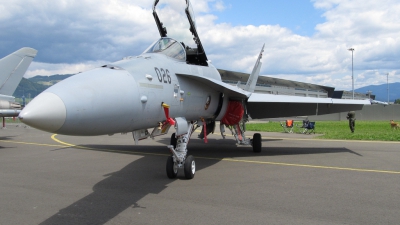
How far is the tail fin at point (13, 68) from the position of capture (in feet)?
55.1

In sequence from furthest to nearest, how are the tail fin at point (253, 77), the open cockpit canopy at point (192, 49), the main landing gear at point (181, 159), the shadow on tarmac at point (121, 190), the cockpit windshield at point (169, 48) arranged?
1. the tail fin at point (253, 77)
2. the open cockpit canopy at point (192, 49)
3. the cockpit windshield at point (169, 48)
4. the main landing gear at point (181, 159)
5. the shadow on tarmac at point (121, 190)

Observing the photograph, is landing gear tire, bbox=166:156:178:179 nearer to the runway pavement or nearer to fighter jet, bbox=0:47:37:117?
the runway pavement

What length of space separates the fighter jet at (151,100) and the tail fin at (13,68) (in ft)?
36.5

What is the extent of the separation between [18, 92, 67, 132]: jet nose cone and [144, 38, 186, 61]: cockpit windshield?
12.6ft

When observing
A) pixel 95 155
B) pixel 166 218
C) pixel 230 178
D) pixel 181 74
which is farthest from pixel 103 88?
pixel 95 155

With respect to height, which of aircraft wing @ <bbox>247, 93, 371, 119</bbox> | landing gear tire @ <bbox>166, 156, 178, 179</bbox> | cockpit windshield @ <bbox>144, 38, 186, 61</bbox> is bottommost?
landing gear tire @ <bbox>166, 156, 178, 179</bbox>

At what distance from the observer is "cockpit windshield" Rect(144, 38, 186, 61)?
785 centimetres

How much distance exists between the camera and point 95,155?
462 inches

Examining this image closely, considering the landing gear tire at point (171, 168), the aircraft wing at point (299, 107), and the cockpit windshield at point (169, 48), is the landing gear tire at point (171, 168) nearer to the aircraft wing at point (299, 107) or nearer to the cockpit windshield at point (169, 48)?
the cockpit windshield at point (169, 48)

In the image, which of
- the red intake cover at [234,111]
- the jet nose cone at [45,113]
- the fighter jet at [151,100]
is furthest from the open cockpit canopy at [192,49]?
the jet nose cone at [45,113]

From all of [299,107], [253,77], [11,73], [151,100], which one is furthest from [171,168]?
[11,73]

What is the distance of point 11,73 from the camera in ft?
56.0

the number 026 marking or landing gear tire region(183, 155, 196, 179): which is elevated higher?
the number 026 marking

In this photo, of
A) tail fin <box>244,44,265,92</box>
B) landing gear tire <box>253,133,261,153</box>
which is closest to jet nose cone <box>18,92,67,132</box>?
landing gear tire <box>253,133,261,153</box>
